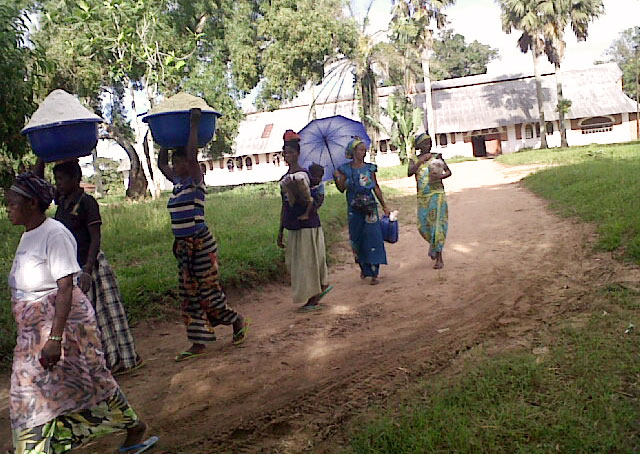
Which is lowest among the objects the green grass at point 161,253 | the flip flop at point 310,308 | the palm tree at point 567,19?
the flip flop at point 310,308

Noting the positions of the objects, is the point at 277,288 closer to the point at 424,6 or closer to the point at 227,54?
the point at 227,54

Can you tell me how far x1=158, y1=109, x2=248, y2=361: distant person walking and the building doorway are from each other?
36.3 m

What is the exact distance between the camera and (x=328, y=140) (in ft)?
22.7

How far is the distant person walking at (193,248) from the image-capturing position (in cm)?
460

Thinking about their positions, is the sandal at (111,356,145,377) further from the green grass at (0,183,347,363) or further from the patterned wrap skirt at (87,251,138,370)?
the green grass at (0,183,347,363)

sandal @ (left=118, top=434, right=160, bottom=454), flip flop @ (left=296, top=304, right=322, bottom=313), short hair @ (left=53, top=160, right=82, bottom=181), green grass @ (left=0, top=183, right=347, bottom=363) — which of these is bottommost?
sandal @ (left=118, top=434, right=160, bottom=454)

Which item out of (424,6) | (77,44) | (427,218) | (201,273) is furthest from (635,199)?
(424,6)

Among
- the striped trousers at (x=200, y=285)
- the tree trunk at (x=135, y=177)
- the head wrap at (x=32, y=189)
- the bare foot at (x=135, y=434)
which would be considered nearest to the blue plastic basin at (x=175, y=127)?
the striped trousers at (x=200, y=285)

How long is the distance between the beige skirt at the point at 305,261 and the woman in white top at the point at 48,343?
9.98 feet

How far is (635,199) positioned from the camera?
822 cm

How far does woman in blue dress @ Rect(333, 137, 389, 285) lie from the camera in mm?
6785

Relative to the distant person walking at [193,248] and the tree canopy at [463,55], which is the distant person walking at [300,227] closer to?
the distant person walking at [193,248]

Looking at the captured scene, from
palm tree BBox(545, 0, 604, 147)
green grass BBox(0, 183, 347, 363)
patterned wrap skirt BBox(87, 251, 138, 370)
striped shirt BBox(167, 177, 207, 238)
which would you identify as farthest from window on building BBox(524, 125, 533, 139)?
patterned wrap skirt BBox(87, 251, 138, 370)

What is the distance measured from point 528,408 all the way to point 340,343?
1940 millimetres
